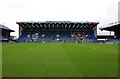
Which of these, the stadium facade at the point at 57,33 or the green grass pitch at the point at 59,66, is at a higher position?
the stadium facade at the point at 57,33

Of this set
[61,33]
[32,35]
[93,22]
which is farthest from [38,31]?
[93,22]

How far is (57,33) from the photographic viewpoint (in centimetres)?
8388

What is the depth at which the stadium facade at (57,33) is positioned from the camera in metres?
80.3

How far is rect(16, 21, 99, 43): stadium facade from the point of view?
263ft

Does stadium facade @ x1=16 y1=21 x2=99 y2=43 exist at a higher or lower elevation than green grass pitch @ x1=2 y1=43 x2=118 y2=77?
higher

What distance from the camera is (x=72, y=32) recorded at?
8400 cm

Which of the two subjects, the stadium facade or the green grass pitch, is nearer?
the green grass pitch

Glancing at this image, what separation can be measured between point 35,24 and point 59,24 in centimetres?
768

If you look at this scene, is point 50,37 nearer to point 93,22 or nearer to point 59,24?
point 59,24

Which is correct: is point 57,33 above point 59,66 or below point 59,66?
above

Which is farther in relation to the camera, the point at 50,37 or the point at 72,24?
the point at 50,37

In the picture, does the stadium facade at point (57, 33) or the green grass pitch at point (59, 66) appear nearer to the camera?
the green grass pitch at point (59, 66)

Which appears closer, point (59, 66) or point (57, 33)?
point (59, 66)

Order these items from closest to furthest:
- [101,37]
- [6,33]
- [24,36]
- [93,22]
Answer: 1. [93,22]
2. [24,36]
3. [6,33]
4. [101,37]
